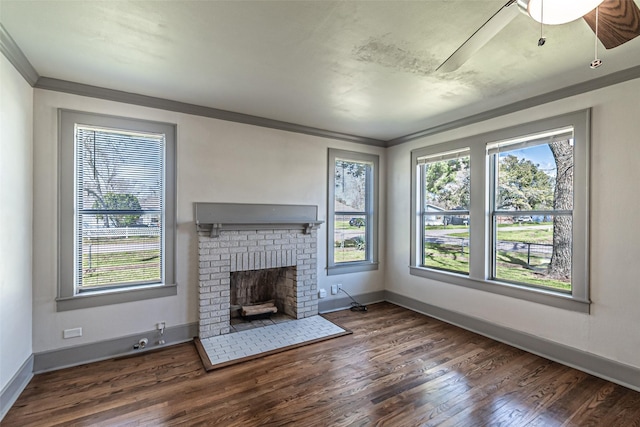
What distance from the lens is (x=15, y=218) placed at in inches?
93.2

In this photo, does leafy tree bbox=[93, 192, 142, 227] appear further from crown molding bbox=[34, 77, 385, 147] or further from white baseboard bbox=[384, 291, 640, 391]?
white baseboard bbox=[384, 291, 640, 391]

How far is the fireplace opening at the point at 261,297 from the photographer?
4.03m

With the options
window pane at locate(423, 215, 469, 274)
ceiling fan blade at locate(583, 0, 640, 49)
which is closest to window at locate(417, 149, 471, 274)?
window pane at locate(423, 215, 469, 274)

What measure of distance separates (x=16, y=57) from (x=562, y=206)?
4986 mm

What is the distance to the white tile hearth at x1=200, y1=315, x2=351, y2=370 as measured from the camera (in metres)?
3.06

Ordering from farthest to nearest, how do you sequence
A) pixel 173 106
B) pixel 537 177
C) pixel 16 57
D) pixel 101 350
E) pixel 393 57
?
pixel 173 106 < pixel 537 177 < pixel 101 350 < pixel 393 57 < pixel 16 57

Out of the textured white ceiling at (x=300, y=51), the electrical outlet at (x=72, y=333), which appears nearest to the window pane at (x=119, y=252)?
the electrical outlet at (x=72, y=333)

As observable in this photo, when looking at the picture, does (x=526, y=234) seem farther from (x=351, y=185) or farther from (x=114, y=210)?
(x=114, y=210)

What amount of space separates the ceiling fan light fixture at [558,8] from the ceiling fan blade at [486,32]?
48 mm

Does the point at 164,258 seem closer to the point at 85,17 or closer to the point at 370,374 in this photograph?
the point at 85,17

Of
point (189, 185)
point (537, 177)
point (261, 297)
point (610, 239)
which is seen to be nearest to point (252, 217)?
point (189, 185)

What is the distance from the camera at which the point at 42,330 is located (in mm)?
2766

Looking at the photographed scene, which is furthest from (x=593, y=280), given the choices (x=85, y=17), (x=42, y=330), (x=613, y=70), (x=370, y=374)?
(x=42, y=330)

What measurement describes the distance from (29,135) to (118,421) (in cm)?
250
